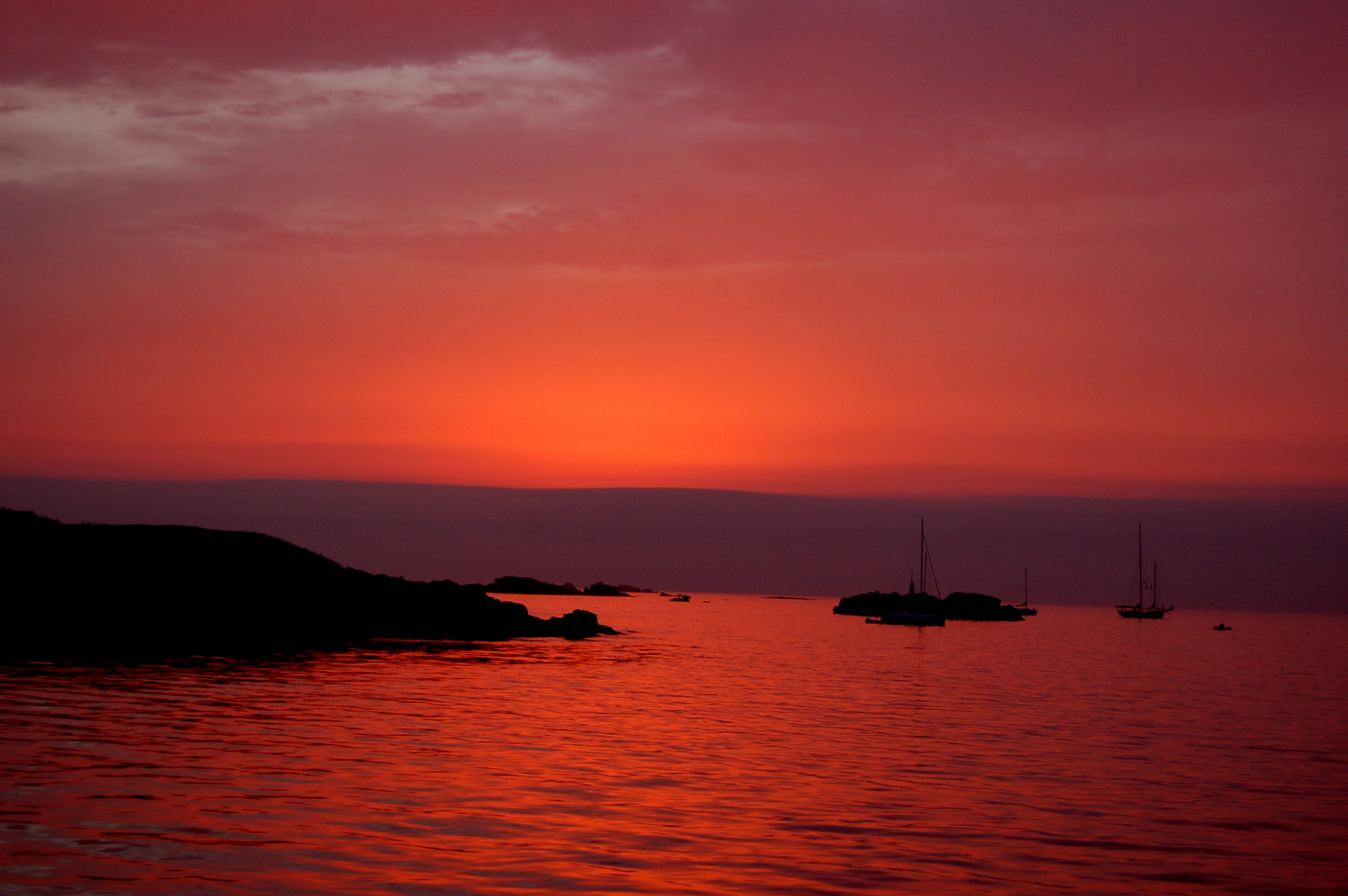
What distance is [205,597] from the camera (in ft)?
256

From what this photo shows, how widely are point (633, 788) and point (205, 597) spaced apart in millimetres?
63996

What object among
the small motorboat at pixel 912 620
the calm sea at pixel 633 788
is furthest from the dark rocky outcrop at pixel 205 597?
the small motorboat at pixel 912 620

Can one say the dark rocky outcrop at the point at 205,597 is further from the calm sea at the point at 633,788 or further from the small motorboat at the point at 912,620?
the small motorboat at the point at 912,620

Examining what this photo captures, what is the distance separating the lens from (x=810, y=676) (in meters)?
58.9

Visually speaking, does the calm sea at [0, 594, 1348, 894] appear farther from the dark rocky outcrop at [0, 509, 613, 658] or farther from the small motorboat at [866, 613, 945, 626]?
the small motorboat at [866, 613, 945, 626]

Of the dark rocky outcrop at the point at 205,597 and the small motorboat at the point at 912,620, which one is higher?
the dark rocky outcrop at the point at 205,597

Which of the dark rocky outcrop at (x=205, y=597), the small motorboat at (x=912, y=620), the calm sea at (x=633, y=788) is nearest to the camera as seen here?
the calm sea at (x=633, y=788)

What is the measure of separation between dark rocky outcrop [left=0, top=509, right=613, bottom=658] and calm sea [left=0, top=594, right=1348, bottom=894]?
81.7 ft

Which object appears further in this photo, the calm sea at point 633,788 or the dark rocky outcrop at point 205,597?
the dark rocky outcrop at point 205,597

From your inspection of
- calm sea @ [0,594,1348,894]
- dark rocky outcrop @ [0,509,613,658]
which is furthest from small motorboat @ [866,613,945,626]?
calm sea @ [0,594,1348,894]

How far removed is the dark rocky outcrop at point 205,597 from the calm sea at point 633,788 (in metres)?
24.9

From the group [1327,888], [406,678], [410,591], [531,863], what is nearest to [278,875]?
[531,863]

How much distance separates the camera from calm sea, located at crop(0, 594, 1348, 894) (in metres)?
16.1

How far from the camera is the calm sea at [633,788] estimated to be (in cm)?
1606
